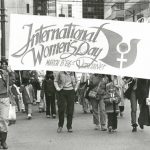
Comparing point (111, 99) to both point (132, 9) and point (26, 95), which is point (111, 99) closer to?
point (26, 95)

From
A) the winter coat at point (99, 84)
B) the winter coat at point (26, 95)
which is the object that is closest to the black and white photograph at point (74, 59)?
the winter coat at point (99, 84)

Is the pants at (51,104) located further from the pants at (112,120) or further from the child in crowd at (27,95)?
the pants at (112,120)

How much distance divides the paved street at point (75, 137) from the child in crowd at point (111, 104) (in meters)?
0.24

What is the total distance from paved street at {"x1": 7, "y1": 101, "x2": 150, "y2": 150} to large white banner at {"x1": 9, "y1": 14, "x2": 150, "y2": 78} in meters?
1.36

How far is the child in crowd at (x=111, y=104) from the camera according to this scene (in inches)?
478

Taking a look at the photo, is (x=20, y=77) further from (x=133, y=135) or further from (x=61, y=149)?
(x=61, y=149)

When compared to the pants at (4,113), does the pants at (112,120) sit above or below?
below

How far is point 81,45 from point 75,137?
1919 mm

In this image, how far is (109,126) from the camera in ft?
39.7

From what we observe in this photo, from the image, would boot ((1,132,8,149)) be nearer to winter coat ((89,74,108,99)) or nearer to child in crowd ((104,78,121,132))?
child in crowd ((104,78,121,132))

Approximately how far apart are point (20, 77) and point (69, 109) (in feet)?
17.8

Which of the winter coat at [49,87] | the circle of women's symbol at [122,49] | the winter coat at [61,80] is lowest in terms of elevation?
the winter coat at [49,87]

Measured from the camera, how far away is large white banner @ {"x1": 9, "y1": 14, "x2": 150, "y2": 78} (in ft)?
34.6

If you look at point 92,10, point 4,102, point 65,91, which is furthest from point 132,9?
point 92,10
